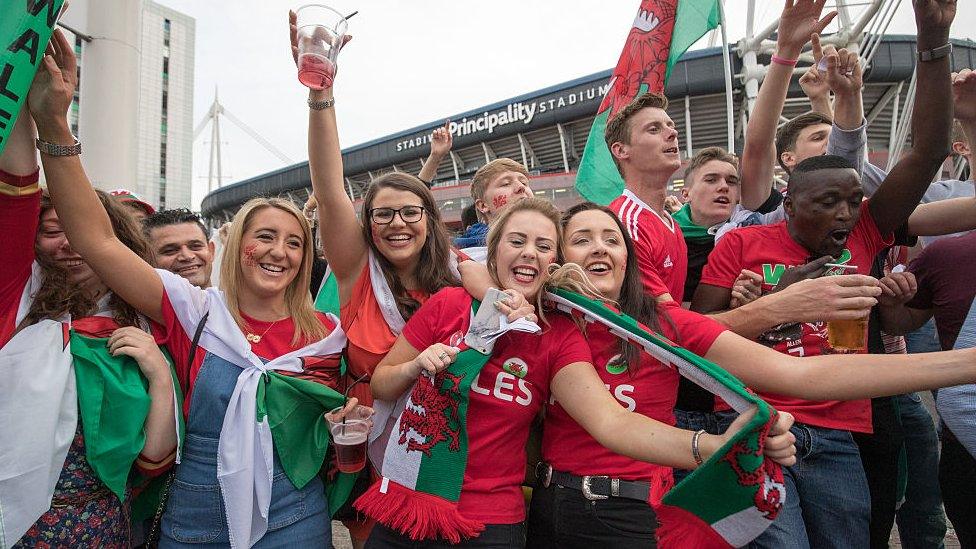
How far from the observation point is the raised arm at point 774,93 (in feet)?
8.70

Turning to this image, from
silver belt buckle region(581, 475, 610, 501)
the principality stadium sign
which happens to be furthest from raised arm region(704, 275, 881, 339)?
the principality stadium sign

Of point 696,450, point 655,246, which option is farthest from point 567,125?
point 696,450

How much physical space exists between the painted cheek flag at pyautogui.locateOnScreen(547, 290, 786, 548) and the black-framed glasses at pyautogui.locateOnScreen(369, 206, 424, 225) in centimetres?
108

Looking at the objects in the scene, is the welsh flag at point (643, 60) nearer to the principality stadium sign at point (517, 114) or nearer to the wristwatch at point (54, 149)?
the wristwatch at point (54, 149)

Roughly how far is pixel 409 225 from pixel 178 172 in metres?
62.3

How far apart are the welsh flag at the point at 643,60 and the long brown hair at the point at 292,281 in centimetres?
235

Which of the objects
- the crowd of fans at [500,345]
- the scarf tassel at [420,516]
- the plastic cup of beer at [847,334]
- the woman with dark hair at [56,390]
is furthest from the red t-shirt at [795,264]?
the woman with dark hair at [56,390]

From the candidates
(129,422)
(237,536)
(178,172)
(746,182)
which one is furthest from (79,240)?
(178,172)

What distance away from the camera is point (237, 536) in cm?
191

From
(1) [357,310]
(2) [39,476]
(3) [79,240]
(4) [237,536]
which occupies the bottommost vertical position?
(4) [237,536]

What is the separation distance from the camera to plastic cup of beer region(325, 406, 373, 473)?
2008 millimetres

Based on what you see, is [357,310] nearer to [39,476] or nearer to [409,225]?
[409,225]

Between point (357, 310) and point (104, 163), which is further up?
point (104, 163)

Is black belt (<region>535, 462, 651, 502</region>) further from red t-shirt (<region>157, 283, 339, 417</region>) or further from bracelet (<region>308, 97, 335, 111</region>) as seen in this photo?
bracelet (<region>308, 97, 335, 111</region>)
